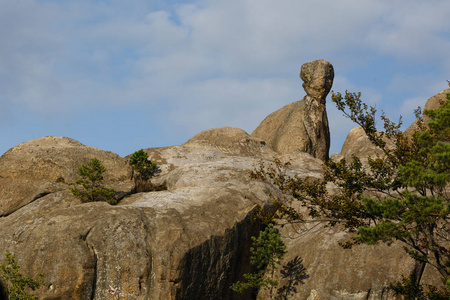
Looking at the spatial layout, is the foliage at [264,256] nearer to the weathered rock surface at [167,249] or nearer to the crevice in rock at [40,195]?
the weathered rock surface at [167,249]

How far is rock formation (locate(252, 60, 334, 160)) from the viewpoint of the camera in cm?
5059

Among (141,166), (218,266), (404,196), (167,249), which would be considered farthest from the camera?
(141,166)

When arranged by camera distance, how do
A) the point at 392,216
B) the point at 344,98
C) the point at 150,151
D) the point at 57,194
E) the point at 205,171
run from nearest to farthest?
the point at 392,216, the point at 344,98, the point at 57,194, the point at 205,171, the point at 150,151

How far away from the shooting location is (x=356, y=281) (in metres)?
24.8

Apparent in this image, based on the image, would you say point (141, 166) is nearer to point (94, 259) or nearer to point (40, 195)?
point (40, 195)

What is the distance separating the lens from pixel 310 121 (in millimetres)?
51281

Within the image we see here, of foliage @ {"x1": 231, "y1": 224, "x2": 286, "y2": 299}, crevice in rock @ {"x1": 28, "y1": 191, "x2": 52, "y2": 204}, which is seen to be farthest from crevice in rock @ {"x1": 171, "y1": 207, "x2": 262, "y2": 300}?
crevice in rock @ {"x1": 28, "y1": 191, "x2": 52, "y2": 204}

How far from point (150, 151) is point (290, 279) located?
19519 millimetres

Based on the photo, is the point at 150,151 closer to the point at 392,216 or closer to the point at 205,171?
the point at 205,171

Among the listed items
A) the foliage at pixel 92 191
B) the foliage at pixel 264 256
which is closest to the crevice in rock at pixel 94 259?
the foliage at pixel 92 191

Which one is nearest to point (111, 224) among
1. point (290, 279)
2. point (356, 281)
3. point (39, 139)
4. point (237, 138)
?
point (290, 279)

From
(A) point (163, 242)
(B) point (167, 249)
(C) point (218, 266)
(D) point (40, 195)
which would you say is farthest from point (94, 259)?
(D) point (40, 195)

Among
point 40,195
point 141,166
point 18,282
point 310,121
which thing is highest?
point 310,121

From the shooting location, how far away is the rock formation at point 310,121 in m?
50.6
